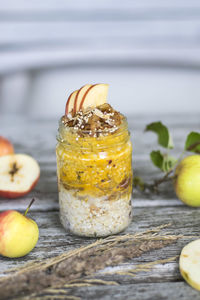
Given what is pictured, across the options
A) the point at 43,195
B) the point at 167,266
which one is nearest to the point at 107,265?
the point at 167,266

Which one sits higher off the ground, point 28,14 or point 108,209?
point 28,14

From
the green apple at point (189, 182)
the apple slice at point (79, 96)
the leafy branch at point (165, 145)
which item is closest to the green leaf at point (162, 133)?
the leafy branch at point (165, 145)

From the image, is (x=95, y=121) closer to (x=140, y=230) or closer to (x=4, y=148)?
(x=140, y=230)

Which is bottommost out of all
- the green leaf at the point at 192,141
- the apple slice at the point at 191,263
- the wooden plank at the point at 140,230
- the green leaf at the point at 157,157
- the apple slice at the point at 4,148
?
the wooden plank at the point at 140,230

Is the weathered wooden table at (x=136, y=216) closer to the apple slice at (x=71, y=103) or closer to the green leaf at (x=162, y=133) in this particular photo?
the green leaf at (x=162, y=133)

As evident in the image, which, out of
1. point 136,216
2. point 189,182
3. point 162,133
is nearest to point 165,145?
point 162,133

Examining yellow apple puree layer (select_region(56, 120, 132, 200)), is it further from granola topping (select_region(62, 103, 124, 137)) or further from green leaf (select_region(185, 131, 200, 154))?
green leaf (select_region(185, 131, 200, 154))

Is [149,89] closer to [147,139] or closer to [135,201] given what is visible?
[147,139]
